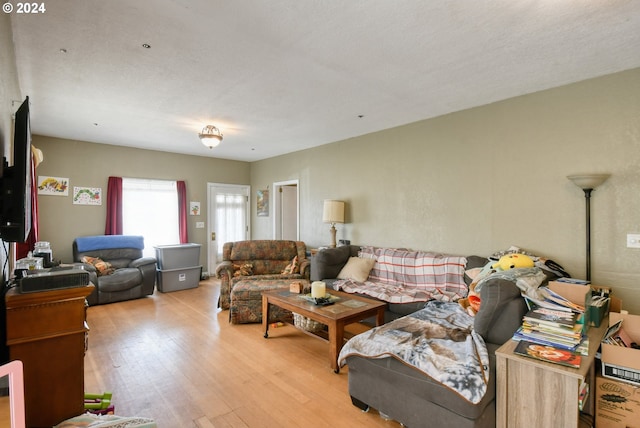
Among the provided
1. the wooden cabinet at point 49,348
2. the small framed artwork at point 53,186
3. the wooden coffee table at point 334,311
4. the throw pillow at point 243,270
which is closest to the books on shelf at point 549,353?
the wooden coffee table at point 334,311

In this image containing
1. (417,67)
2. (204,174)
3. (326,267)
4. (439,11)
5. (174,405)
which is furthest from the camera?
(204,174)

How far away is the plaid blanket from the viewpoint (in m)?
3.46

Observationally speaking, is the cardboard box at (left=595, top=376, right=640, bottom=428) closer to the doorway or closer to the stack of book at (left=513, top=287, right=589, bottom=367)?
the stack of book at (left=513, top=287, right=589, bottom=367)

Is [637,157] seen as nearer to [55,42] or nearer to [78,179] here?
[55,42]

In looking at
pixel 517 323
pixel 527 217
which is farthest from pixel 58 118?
pixel 527 217

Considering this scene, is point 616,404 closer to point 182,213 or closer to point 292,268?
point 292,268

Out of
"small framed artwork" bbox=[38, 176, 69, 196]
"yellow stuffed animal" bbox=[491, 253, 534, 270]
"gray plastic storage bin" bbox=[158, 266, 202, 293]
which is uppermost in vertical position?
"small framed artwork" bbox=[38, 176, 69, 196]

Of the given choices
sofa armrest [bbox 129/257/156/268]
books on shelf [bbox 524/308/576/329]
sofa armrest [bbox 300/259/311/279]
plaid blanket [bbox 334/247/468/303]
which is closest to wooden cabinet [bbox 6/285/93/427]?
books on shelf [bbox 524/308/576/329]

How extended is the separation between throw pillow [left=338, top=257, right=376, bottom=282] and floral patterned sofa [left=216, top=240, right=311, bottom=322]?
2.14ft

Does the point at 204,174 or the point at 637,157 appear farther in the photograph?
the point at 204,174

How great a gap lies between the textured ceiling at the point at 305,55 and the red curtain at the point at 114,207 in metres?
1.62

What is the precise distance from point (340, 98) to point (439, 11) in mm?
1582

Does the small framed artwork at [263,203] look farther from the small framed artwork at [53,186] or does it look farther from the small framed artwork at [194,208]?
the small framed artwork at [53,186]

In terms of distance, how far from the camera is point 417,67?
263 centimetres
